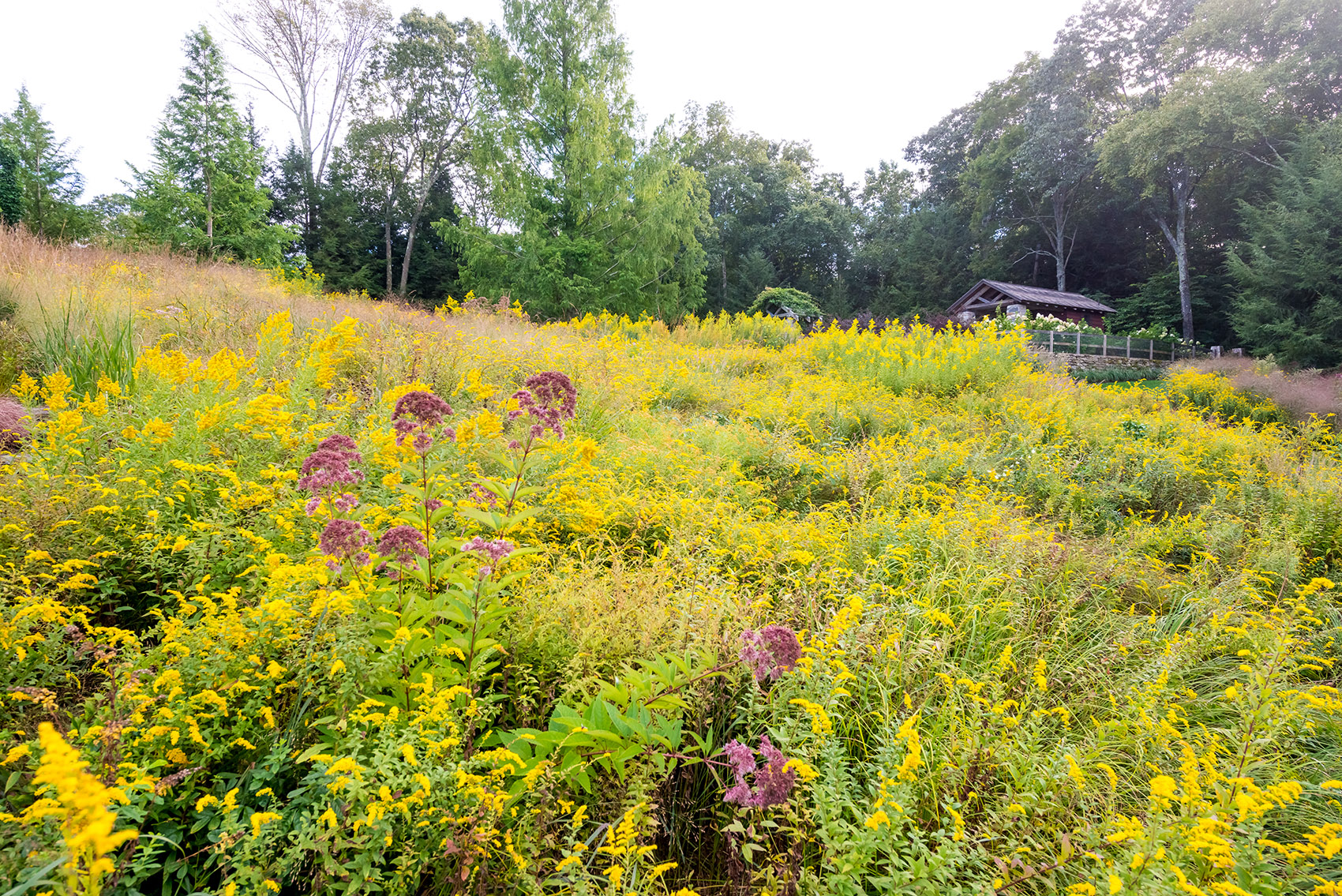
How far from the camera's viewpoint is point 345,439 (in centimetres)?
185

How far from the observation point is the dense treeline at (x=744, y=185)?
14922 millimetres

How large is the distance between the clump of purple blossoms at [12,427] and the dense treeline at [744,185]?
39.6ft

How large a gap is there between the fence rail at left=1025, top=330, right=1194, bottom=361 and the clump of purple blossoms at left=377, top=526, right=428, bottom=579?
17.8 meters

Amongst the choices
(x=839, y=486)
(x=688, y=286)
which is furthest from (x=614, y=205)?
(x=839, y=486)

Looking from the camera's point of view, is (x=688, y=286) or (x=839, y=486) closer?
(x=839, y=486)

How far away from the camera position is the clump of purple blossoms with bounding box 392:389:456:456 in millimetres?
1669

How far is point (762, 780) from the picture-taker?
1359 mm

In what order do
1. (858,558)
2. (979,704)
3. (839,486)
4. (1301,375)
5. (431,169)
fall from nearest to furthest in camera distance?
(979,704) < (858,558) < (839,486) < (1301,375) < (431,169)

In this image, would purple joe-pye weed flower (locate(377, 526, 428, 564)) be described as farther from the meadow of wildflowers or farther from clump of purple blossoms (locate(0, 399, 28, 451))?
clump of purple blossoms (locate(0, 399, 28, 451))

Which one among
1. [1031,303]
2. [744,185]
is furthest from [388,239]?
[1031,303]

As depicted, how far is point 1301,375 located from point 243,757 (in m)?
17.9

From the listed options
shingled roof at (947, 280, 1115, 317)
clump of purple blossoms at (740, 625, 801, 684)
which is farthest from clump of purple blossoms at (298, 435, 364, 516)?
shingled roof at (947, 280, 1115, 317)

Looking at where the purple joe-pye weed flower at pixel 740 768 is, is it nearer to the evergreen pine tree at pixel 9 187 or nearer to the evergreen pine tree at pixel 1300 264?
the evergreen pine tree at pixel 1300 264

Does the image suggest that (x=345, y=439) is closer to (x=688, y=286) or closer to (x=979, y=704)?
(x=979, y=704)
